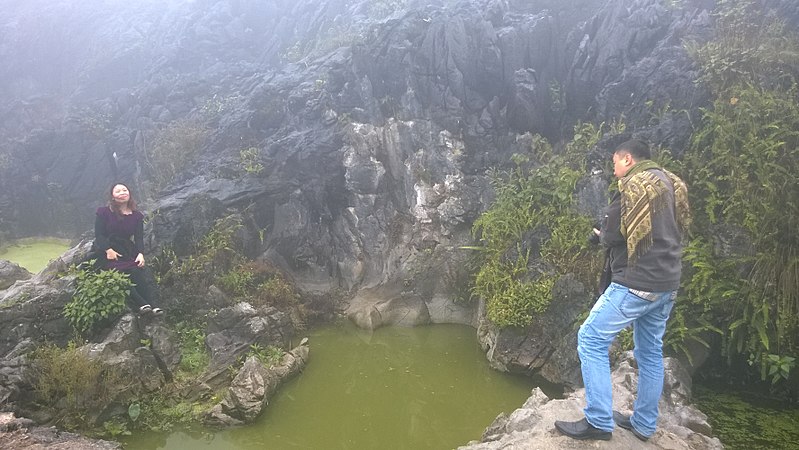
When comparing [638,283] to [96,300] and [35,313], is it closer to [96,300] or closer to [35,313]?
[96,300]

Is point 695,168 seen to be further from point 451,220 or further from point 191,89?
point 191,89

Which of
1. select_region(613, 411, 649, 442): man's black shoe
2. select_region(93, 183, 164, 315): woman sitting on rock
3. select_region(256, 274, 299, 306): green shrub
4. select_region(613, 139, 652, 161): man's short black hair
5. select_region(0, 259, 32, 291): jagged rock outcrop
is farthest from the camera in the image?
select_region(0, 259, 32, 291): jagged rock outcrop

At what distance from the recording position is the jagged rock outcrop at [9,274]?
9.50m

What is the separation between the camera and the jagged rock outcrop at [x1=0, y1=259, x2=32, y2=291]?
31.2ft

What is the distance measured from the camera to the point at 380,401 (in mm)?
7051

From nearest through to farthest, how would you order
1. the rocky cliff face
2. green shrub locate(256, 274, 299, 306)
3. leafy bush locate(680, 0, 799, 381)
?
leafy bush locate(680, 0, 799, 381)
green shrub locate(256, 274, 299, 306)
the rocky cliff face

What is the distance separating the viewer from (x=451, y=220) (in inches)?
411

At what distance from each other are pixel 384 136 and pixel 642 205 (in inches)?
327

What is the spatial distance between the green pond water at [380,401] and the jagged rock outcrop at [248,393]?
14 cm

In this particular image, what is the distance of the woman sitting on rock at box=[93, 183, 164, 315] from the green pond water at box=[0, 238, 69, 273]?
6.41 meters

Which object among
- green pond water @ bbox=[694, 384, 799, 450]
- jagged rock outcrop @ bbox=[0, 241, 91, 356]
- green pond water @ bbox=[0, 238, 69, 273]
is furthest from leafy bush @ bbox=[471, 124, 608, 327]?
green pond water @ bbox=[0, 238, 69, 273]

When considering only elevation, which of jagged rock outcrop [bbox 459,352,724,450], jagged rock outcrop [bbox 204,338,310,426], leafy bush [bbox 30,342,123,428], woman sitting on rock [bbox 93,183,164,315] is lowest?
jagged rock outcrop [bbox 204,338,310,426]

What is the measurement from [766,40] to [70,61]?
21095 millimetres

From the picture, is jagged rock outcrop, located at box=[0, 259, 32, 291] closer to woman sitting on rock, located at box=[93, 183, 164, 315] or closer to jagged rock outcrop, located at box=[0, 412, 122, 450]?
woman sitting on rock, located at box=[93, 183, 164, 315]
